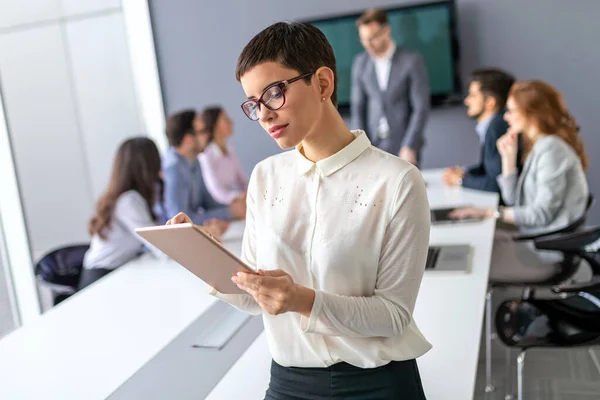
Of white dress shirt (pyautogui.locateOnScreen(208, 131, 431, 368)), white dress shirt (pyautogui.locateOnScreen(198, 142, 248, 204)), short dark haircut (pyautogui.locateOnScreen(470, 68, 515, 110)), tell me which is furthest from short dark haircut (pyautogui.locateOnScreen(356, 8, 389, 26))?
white dress shirt (pyautogui.locateOnScreen(208, 131, 431, 368))

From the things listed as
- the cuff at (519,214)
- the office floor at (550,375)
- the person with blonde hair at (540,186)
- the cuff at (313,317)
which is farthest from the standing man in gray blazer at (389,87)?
the cuff at (313,317)

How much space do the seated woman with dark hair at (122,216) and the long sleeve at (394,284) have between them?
95.5 inches

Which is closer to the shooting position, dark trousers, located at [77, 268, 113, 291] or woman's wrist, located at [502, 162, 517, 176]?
dark trousers, located at [77, 268, 113, 291]

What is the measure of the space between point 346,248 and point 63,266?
2.79 meters

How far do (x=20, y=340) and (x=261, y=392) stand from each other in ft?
3.71

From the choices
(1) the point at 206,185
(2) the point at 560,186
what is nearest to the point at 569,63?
(2) the point at 560,186

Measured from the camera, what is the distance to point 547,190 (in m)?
3.52

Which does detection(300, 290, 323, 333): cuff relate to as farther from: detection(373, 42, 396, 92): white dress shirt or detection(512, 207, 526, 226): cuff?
detection(373, 42, 396, 92): white dress shirt

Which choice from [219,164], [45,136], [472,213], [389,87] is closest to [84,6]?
[45,136]

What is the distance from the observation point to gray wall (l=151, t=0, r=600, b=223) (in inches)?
224

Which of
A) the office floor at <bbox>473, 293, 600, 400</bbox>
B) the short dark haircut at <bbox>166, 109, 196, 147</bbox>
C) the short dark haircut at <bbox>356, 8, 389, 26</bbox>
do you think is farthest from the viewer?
the short dark haircut at <bbox>356, 8, 389, 26</bbox>

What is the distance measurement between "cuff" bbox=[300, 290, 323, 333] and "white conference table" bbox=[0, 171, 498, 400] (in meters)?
0.62

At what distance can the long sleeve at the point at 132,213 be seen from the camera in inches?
143

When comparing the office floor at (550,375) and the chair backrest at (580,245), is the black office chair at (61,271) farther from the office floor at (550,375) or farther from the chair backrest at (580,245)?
the chair backrest at (580,245)
